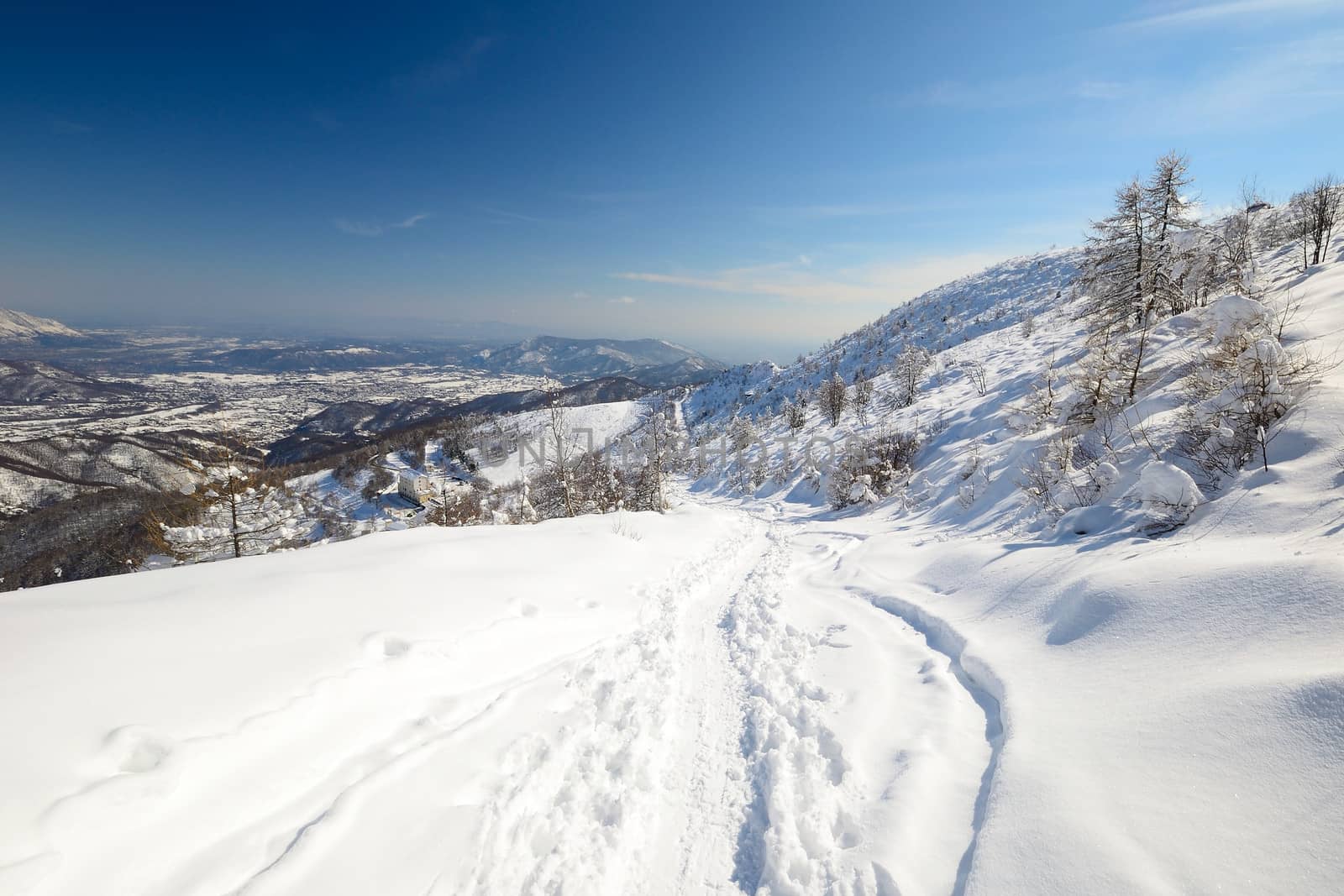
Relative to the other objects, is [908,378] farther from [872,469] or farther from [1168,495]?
[1168,495]

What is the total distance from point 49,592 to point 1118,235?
25375 mm

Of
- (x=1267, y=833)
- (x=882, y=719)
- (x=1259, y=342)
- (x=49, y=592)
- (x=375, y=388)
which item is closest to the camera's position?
(x=1267, y=833)

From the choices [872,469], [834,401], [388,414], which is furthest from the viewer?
[388,414]

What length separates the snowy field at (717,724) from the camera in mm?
2330

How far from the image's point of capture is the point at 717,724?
14.4 feet

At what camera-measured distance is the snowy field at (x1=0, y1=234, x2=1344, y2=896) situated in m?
2.33

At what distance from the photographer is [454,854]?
279 cm

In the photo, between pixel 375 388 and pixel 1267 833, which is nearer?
pixel 1267 833

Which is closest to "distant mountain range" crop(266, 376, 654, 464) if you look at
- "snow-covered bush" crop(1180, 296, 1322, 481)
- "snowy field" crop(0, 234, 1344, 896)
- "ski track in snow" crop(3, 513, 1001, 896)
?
"snowy field" crop(0, 234, 1344, 896)

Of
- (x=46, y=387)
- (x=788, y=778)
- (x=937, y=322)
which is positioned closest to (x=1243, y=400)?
(x=788, y=778)

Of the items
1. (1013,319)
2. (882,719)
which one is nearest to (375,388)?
(1013,319)

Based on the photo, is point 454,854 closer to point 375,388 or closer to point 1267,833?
point 1267,833

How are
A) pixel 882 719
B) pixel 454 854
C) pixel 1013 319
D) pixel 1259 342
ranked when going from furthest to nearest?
pixel 1013 319 → pixel 1259 342 → pixel 882 719 → pixel 454 854

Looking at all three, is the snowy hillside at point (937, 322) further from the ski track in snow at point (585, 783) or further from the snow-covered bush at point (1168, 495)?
the ski track in snow at point (585, 783)
